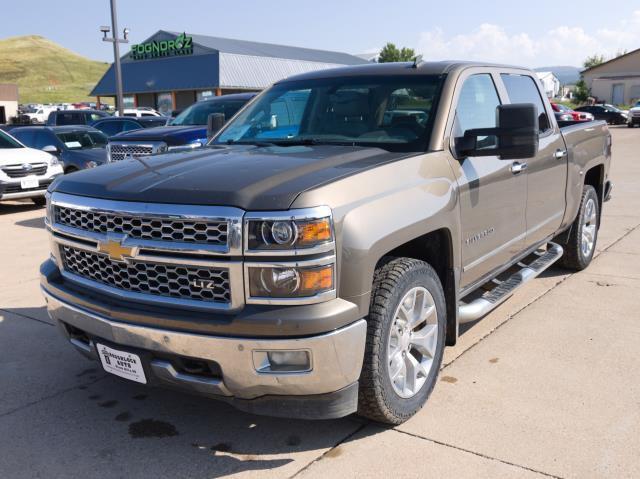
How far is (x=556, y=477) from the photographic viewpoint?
292cm

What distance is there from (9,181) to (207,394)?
9475mm

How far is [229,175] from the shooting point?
304cm

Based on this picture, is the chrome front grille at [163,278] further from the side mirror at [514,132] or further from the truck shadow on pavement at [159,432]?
the side mirror at [514,132]

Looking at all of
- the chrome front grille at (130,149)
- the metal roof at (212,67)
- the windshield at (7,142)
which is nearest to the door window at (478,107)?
the chrome front grille at (130,149)

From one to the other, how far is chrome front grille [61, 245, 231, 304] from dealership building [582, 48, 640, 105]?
221 ft

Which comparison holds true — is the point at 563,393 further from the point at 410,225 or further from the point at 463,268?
the point at 410,225

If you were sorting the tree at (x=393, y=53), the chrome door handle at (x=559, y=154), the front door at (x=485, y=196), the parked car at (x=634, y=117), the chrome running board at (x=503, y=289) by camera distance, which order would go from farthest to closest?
the tree at (x=393, y=53) → the parked car at (x=634, y=117) → the chrome door handle at (x=559, y=154) → the chrome running board at (x=503, y=289) → the front door at (x=485, y=196)

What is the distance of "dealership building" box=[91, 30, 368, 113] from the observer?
1658 inches

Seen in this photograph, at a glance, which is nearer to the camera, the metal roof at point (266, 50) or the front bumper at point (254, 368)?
the front bumper at point (254, 368)

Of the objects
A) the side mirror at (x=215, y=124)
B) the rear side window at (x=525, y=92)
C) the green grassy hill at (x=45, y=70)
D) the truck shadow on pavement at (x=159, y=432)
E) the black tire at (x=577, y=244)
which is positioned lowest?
the truck shadow on pavement at (x=159, y=432)

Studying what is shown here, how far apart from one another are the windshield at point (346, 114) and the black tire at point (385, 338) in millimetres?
775

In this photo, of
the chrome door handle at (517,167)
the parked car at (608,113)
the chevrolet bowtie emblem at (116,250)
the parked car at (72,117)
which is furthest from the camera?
the parked car at (608,113)

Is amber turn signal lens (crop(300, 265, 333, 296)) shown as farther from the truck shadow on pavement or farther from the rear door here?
the rear door

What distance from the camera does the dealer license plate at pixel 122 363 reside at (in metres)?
3.04
